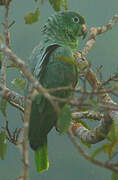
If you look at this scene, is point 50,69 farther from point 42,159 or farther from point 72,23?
point 42,159

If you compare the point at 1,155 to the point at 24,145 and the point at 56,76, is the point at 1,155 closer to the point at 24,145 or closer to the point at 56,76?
the point at 56,76

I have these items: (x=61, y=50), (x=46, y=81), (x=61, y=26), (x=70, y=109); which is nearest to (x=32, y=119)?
(x=46, y=81)

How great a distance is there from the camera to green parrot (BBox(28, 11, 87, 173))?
1251mm

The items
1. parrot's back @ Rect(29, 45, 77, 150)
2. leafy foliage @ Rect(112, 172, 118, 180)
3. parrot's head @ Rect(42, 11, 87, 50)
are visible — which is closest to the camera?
leafy foliage @ Rect(112, 172, 118, 180)

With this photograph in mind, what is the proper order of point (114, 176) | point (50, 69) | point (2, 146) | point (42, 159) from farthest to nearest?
point (42, 159) → point (50, 69) → point (2, 146) → point (114, 176)

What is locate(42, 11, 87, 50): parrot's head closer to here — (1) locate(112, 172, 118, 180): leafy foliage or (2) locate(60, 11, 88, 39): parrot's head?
(2) locate(60, 11, 88, 39): parrot's head

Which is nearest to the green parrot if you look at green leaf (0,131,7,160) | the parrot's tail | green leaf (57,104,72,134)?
the parrot's tail

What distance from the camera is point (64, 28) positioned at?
4.64 ft

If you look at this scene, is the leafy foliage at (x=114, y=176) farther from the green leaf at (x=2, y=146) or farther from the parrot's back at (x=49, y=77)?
the parrot's back at (x=49, y=77)

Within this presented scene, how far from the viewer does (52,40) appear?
1365 mm

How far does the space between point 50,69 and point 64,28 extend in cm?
27

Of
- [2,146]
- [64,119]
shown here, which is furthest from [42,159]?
[64,119]

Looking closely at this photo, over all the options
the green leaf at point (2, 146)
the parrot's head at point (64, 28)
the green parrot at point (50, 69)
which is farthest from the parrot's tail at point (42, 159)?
the parrot's head at point (64, 28)

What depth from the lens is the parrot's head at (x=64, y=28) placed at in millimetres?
1393
